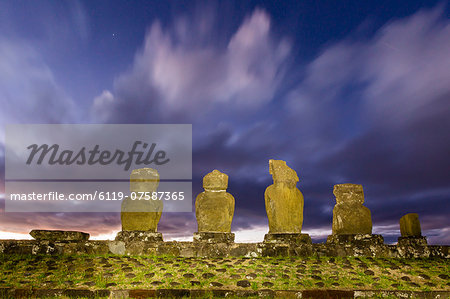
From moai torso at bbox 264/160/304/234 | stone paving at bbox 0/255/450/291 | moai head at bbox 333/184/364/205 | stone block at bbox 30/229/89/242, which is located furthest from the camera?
moai head at bbox 333/184/364/205

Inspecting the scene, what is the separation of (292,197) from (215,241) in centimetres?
261

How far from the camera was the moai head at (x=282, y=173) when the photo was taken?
10.5 metres

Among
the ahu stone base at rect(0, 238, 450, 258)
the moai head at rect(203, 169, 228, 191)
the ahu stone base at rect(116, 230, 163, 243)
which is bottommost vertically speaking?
the ahu stone base at rect(0, 238, 450, 258)

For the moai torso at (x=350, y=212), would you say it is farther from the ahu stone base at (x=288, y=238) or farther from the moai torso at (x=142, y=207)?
the moai torso at (x=142, y=207)

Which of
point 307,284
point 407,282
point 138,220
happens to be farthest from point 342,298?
point 138,220

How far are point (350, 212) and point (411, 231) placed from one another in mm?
1818

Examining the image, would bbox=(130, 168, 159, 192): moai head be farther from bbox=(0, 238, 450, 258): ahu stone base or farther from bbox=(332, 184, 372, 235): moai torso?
bbox=(332, 184, 372, 235): moai torso

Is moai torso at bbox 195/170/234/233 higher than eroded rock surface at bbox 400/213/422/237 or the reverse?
higher

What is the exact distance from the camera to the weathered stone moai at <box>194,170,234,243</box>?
32.1 feet

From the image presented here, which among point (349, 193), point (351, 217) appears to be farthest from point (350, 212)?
point (349, 193)

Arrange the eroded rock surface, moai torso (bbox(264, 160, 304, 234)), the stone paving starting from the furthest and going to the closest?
1. the eroded rock surface
2. moai torso (bbox(264, 160, 304, 234))
3. the stone paving

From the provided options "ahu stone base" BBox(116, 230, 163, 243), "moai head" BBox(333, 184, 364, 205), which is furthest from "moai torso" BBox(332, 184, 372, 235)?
"ahu stone base" BBox(116, 230, 163, 243)

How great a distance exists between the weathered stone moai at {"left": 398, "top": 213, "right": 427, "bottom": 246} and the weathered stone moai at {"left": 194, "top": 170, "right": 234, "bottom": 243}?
4876mm

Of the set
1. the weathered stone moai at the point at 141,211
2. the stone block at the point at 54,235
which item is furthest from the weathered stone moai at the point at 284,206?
the stone block at the point at 54,235
